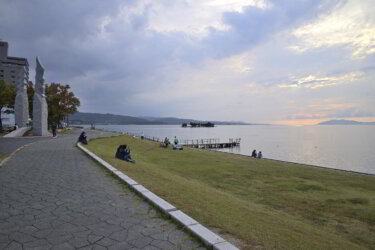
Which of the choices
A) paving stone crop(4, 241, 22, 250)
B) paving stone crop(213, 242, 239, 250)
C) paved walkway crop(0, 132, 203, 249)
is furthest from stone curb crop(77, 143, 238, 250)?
paving stone crop(4, 241, 22, 250)

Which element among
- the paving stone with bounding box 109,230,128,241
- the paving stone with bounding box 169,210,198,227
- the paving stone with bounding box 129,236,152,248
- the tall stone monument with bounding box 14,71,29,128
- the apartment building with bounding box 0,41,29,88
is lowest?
the paving stone with bounding box 109,230,128,241

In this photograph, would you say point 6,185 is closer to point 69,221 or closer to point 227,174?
point 69,221

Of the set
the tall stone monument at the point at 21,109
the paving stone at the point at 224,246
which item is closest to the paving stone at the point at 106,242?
the paving stone at the point at 224,246

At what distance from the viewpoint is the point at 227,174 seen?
15680mm

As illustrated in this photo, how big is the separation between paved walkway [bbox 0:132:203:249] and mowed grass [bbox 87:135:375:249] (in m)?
0.86

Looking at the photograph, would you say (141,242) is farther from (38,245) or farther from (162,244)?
(38,245)

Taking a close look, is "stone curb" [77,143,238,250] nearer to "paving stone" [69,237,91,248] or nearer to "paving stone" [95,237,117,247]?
"paving stone" [95,237,117,247]

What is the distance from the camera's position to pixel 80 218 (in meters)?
4.76

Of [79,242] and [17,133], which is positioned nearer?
[79,242]

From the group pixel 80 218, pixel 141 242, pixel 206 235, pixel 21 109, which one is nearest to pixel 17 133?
pixel 21 109

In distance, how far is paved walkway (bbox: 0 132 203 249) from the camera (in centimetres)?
377


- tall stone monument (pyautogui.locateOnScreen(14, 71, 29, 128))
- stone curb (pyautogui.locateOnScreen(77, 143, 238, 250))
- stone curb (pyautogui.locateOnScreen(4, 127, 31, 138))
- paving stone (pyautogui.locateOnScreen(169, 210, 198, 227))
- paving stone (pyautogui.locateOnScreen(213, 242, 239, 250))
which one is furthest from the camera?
tall stone monument (pyautogui.locateOnScreen(14, 71, 29, 128))

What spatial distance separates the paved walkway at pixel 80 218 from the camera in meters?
3.77

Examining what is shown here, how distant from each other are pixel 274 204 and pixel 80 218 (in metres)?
7.90
